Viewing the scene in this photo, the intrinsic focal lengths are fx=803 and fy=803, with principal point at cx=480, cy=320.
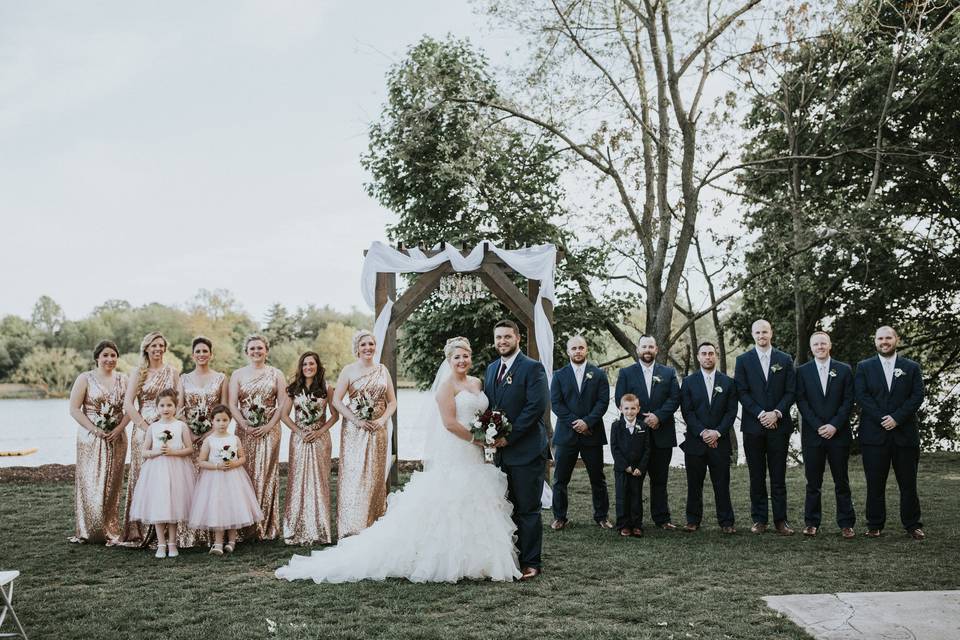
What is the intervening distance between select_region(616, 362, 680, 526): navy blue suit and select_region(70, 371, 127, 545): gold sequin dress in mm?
4152

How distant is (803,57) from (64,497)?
39.8ft

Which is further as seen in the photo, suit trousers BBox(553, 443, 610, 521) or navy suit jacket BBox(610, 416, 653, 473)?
suit trousers BBox(553, 443, 610, 521)

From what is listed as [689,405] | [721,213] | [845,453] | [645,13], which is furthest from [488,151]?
[845,453]

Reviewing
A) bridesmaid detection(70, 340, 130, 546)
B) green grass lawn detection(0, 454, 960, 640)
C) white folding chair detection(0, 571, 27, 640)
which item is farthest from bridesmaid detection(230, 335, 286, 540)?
white folding chair detection(0, 571, 27, 640)

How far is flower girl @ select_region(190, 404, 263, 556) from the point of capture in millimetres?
5934

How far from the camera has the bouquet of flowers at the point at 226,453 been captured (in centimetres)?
604

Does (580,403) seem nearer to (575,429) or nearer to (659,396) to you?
(575,429)

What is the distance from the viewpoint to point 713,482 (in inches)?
266

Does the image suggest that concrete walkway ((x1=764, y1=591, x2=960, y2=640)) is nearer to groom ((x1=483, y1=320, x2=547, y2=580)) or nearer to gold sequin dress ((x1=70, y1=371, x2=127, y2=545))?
groom ((x1=483, y1=320, x2=547, y2=580))

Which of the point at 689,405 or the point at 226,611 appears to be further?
the point at 689,405

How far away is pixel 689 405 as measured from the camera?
268 inches

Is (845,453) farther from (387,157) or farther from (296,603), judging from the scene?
(387,157)

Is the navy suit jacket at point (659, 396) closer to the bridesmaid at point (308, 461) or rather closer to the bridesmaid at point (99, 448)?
the bridesmaid at point (308, 461)

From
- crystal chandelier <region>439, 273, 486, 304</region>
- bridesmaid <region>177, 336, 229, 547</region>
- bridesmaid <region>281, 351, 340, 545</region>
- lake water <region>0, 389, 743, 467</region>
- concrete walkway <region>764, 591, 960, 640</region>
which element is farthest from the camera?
lake water <region>0, 389, 743, 467</region>
